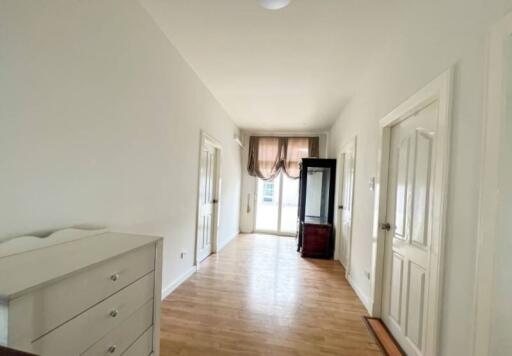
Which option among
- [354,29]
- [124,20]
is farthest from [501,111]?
[124,20]

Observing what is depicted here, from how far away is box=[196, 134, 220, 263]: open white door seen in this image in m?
3.63

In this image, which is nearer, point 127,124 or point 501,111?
point 501,111

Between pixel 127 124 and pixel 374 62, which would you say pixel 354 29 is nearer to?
pixel 374 62

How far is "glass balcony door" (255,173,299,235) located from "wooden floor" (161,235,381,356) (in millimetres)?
2319

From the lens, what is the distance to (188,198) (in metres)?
3.08

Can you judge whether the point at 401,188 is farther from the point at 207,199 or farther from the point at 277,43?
the point at 207,199

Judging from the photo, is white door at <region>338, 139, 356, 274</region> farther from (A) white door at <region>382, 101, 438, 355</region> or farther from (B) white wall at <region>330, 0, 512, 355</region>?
(B) white wall at <region>330, 0, 512, 355</region>

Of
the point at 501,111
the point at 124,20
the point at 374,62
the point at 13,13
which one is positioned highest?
the point at 374,62

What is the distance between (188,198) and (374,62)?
107 inches

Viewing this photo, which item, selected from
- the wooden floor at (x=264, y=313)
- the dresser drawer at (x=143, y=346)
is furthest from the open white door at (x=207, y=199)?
the dresser drawer at (x=143, y=346)

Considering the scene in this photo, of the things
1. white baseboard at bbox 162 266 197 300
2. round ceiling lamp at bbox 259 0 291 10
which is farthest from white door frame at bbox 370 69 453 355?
white baseboard at bbox 162 266 197 300

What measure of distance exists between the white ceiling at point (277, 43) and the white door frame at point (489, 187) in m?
1.11

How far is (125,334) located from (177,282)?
1669mm

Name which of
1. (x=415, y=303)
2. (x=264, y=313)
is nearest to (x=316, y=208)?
(x=264, y=313)
